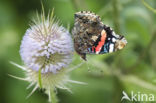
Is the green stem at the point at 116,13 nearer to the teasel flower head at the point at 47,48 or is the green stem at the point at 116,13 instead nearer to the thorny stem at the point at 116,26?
the thorny stem at the point at 116,26

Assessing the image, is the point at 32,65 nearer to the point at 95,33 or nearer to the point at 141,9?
the point at 95,33

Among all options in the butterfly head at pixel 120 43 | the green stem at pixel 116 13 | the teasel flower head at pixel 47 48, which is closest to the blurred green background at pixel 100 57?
the green stem at pixel 116 13

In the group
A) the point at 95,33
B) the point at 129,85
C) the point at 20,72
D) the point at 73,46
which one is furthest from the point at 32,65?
the point at 20,72

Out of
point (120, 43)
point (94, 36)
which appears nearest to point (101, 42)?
point (94, 36)

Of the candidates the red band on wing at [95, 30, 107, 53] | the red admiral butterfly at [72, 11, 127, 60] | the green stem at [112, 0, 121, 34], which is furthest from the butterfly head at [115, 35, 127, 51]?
the green stem at [112, 0, 121, 34]

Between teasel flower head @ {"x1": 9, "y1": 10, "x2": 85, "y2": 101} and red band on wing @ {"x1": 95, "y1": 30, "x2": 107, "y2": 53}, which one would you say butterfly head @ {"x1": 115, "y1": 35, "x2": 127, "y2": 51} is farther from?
teasel flower head @ {"x1": 9, "y1": 10, "x2": 85, "y2": 101}

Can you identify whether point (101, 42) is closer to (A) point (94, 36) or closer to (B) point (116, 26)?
(A) point (94, 36)
